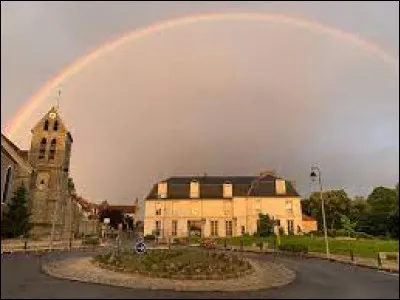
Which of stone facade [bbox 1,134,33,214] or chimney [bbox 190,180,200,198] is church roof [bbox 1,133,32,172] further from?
chimney [bbox 190,180,200,198]

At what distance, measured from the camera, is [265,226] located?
236 feet

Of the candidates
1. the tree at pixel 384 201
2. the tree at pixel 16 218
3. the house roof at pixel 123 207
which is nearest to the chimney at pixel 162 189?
the tree at pixel 16 218

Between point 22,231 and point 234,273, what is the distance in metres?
37.5

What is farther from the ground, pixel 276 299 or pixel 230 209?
pixel 230 209

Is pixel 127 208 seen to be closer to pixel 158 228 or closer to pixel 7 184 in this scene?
pixel 158 228

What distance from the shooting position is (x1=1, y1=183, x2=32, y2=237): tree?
47.5 meters

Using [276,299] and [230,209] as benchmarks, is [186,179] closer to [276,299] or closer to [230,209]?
[230,209]

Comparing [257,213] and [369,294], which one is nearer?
[369,294]

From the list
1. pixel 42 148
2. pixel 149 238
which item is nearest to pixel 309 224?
pixel 149 238

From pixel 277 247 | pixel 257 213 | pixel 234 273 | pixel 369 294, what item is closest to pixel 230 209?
pixel 257 213

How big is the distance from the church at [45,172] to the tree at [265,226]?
34.7 meters

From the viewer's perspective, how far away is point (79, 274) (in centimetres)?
2064

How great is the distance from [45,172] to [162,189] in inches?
953

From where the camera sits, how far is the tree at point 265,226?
233 feet
